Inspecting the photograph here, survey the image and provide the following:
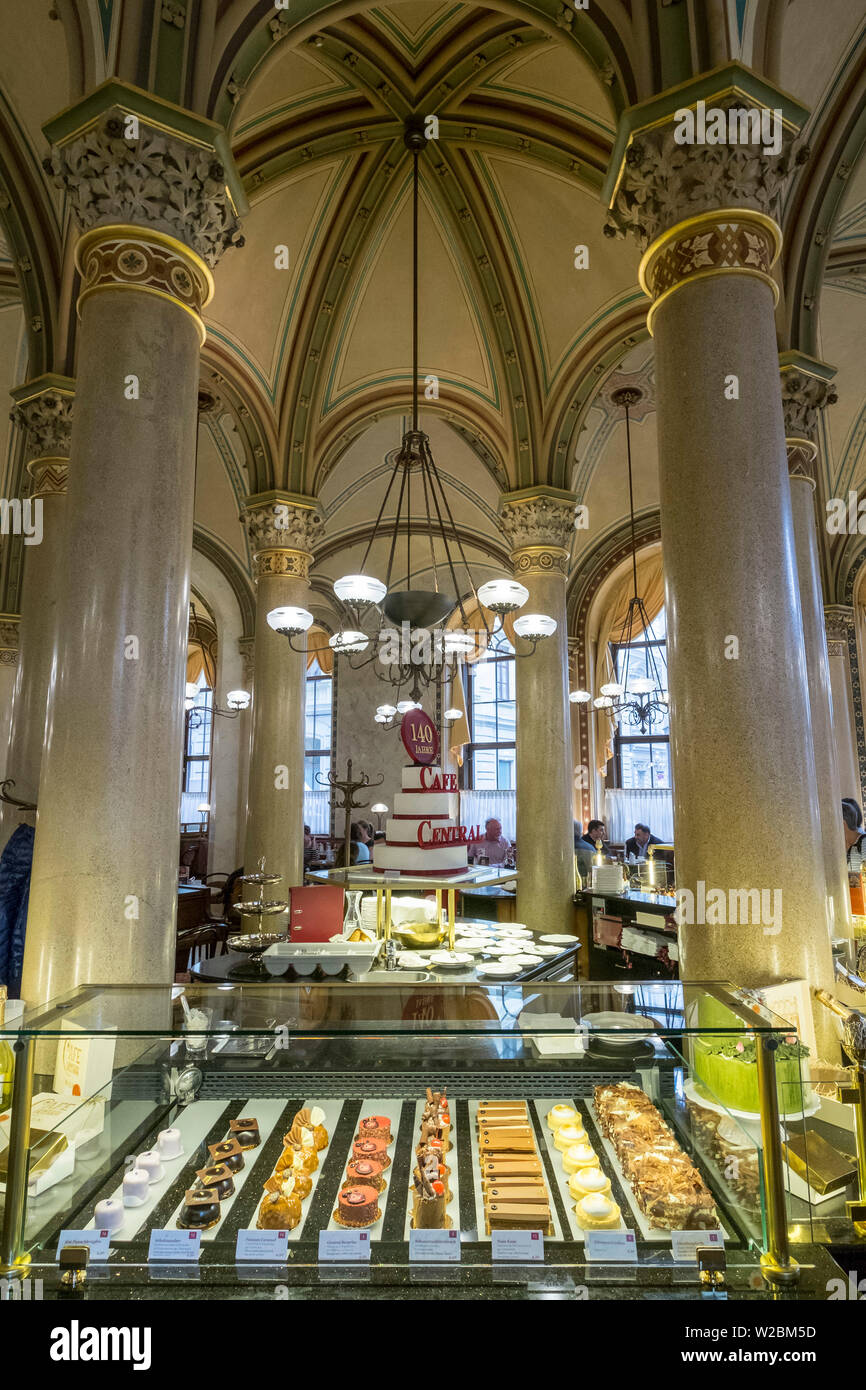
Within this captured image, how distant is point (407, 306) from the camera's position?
8289 mm

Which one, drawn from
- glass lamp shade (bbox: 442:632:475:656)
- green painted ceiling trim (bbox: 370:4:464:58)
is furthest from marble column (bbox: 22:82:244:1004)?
green painted ceiling trim (bbox: 370:4:464:58)

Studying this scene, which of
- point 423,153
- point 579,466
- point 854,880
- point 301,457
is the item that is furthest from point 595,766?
point 423,153

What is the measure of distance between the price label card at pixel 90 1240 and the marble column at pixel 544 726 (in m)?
5.57

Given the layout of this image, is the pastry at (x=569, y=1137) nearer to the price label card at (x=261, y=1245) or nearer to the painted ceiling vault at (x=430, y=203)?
the price label card at (x=261, y=1245)

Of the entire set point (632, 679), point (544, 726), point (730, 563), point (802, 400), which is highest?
point (802, 400)

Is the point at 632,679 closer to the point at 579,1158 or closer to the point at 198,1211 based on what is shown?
the point at 579,1158

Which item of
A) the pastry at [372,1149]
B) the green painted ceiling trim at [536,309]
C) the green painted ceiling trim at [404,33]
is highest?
the green painted ceiling trim at [404,33]

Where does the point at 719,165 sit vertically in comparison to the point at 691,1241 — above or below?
above

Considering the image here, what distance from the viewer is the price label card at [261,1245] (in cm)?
175

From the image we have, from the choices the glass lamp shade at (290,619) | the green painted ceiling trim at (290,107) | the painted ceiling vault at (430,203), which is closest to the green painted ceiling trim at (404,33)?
the painted ceiling vault at (430,203)

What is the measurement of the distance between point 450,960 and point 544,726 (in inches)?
133

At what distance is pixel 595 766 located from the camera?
14203mm

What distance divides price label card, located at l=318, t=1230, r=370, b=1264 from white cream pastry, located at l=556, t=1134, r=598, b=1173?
0.63 m

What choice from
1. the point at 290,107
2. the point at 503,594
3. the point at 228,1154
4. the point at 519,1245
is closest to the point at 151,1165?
the point at 228,1154
